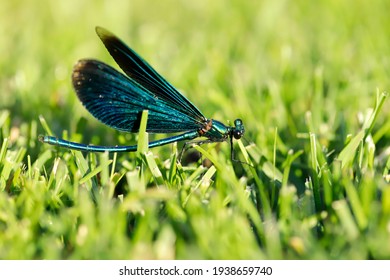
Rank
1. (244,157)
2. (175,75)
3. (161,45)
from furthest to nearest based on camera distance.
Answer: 1. (161,45)
2. (175,75)
3. (244,157)

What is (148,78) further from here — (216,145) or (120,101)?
(216,145)

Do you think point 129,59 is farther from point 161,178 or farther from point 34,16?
point 34,16

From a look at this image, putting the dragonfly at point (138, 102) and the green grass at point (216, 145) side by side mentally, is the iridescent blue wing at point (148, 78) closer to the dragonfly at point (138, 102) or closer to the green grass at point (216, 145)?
the dragonfly at point (138, 102)

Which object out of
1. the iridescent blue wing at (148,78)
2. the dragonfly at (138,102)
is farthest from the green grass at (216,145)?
the iridescent blue wing at (148,78)

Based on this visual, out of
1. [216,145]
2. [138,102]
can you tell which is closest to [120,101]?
[138,102]

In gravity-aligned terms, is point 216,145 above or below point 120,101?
below
